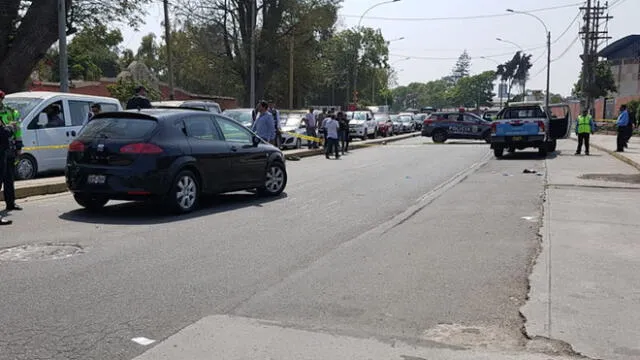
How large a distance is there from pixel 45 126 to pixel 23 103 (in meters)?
0.66

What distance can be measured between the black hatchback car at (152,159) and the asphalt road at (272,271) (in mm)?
389

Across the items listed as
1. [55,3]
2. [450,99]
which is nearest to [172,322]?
[55,3]

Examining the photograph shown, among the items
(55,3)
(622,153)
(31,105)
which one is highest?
(55,3)

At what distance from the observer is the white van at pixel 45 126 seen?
43.4ft

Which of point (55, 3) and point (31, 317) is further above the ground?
point (55, 3)

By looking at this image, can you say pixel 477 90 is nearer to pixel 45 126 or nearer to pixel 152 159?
pixel 45 126

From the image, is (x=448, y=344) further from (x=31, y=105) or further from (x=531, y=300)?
(x=31, y=105)

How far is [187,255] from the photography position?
6.93m

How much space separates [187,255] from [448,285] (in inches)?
111

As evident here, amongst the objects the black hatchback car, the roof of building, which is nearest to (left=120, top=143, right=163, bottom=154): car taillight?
the black hatchback car

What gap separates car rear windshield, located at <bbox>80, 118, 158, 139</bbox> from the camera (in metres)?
9.23

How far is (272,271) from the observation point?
6.37 m

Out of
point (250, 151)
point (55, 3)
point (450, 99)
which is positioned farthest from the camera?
point (450, 99)

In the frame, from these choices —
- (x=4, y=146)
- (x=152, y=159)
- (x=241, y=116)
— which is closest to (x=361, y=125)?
(x=241, y=116)
